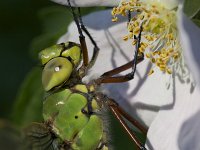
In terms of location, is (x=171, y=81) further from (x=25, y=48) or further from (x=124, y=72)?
(x=25, y=48)

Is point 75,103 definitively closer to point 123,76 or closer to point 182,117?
point 123,76

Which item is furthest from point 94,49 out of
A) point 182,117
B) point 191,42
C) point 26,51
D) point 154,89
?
point 26,51

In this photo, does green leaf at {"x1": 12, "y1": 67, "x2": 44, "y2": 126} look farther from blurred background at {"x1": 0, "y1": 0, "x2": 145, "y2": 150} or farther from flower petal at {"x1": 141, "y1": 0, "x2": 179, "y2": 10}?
flower petal at {"x1": 141, "y1": 0, "x2": 179, "y2": 10}

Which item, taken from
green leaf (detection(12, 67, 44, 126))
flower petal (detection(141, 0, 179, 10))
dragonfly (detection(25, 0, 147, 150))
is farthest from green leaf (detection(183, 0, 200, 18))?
green leaf (detection(12, 67, 44, 126))

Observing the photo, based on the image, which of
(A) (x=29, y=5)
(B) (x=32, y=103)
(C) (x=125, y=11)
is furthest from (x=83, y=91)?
(A) (x=29, y=5)

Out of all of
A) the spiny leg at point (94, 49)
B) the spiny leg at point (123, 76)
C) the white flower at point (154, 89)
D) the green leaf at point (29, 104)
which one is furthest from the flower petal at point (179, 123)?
the green leaf at point (29, 104)
